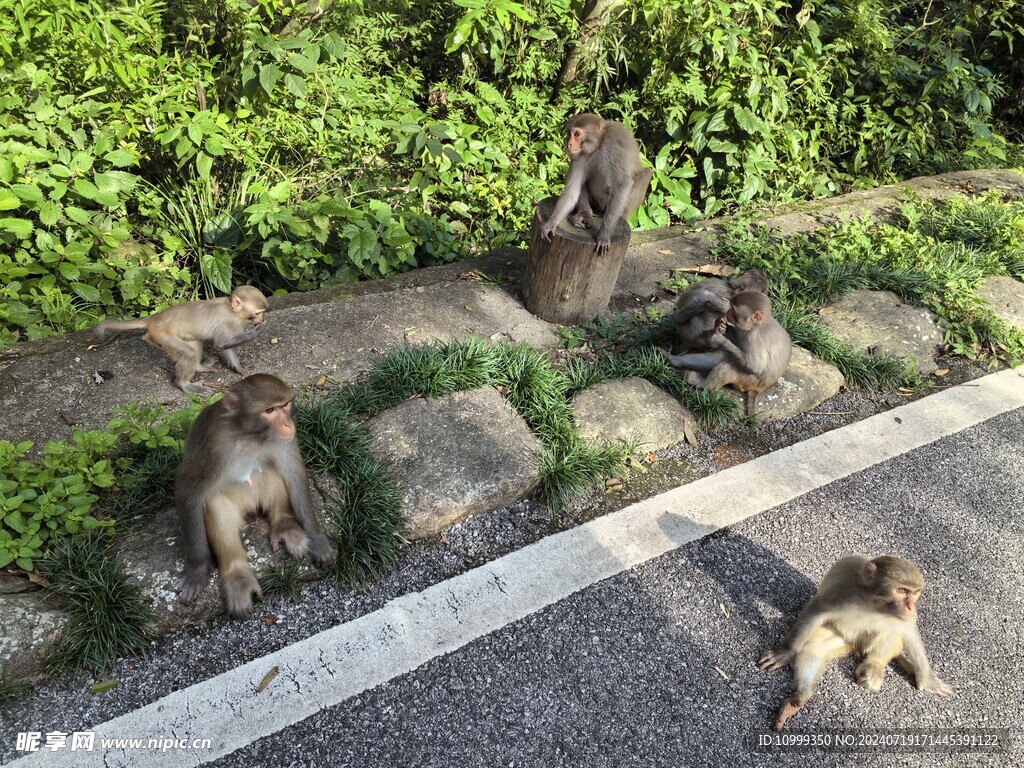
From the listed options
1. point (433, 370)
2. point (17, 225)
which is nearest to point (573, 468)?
point (433, 370)

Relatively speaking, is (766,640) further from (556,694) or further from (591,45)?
(591,45)

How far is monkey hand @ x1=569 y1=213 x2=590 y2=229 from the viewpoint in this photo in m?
4.88

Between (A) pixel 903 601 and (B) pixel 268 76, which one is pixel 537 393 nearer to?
(A) pixel 903 601

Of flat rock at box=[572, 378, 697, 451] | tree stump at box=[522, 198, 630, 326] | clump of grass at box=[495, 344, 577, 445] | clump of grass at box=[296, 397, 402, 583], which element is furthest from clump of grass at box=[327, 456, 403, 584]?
tree stump at box=[522, 198, 630, 326]

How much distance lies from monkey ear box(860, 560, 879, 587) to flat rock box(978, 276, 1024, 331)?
3.71 m

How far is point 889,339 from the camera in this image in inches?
207

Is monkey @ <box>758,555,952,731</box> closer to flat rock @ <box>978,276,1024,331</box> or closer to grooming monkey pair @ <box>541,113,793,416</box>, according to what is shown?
grooming monkey pair @ <box>541,113,793,416</box>

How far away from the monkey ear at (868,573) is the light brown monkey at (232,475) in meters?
2.44

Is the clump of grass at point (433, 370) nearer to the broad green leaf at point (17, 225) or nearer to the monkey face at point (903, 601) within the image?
the broad green leaf at point (17, 225)

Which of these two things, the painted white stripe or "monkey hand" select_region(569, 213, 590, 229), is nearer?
the painted white stripe

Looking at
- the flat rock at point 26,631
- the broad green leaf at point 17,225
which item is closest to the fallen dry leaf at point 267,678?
the flat rock at point 26,631

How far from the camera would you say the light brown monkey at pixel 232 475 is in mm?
2879

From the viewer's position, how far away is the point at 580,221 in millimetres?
4891

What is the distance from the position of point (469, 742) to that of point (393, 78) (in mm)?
6487
